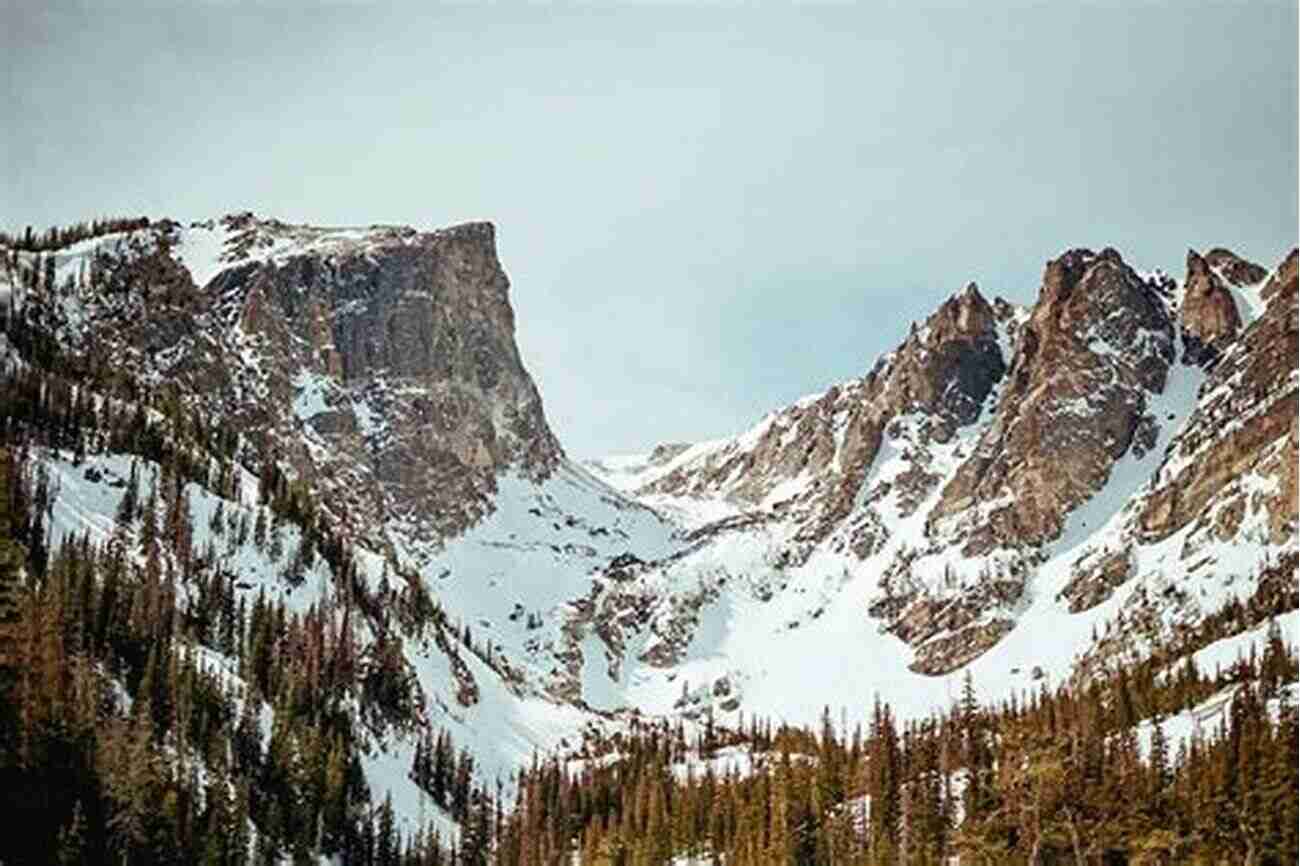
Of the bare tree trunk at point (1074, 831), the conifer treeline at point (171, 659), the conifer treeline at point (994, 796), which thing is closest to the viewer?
the bare tree trunk at point (1074, 831)

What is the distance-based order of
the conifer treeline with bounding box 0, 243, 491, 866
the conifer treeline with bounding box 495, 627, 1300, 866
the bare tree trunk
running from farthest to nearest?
the conifer treeline with bounding box 0, 243, 491, 866
the conifer treeline with bounding box 495, 627, 1300, 866
the bare tree trunk

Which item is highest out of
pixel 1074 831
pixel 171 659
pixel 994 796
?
pixel 171 659

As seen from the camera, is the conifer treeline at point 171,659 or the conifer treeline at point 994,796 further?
the conifer treeline at point 171,659

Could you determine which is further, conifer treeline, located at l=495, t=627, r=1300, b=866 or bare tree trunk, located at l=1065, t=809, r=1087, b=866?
conifer treeline, located at l=495, t=627, r=1300, b=866

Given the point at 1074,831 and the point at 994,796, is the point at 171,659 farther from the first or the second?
the point at 1074,831

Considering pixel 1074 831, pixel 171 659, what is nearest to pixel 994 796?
pixel 1074 831

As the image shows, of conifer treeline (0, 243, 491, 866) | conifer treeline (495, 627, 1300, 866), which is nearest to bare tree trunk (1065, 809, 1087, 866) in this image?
conifer treeline (495, 627, 1300, 866)

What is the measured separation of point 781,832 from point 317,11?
236 ft

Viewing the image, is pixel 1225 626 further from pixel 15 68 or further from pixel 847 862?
pixel 15 68

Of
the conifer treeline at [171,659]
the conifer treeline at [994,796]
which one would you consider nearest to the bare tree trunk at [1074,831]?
the conifer treeline at [994,796]

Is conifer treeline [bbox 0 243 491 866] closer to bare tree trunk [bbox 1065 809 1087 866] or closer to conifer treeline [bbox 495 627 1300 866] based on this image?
conifer treeline [bbox 495 627 1300 866]

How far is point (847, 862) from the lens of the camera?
86812 millimetres

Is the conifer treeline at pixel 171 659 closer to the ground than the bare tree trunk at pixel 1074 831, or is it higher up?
higher up

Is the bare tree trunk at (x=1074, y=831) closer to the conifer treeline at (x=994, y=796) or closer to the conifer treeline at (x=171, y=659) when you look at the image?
the conifer treeline at (x=994, y=796)
